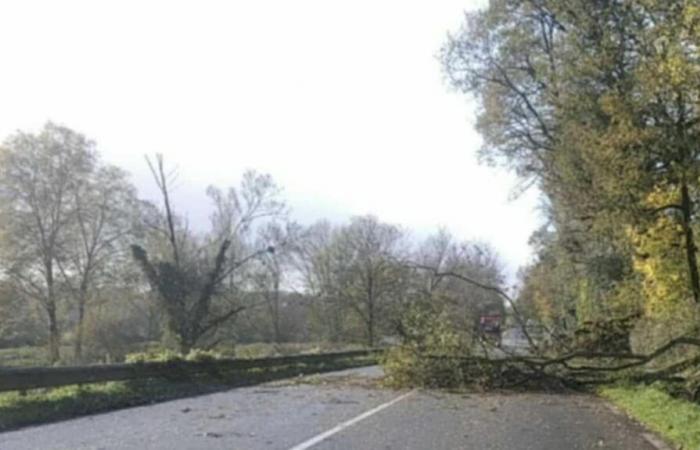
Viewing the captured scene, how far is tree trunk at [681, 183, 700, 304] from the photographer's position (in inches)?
1046

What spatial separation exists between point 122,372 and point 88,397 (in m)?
2.89

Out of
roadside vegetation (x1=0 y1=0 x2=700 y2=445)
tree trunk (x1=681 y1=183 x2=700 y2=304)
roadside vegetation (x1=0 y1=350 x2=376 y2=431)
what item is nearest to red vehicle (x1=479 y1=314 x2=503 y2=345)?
roadside vegetation (x1=0 y1=0 x2=700 y2=445)

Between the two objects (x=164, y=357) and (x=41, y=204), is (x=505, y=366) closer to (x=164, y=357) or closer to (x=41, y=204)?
(x=164, y=357)

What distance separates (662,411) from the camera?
1434 cm

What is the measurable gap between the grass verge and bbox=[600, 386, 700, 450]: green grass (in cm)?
934

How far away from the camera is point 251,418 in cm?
1396

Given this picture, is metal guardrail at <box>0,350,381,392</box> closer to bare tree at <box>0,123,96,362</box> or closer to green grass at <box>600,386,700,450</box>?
green grass at <box>600,386,700,450</box>

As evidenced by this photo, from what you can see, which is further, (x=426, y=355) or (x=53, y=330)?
(x=53, y=330)

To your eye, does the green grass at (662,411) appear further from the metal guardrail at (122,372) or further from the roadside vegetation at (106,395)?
the metal guardrail at (122,372)

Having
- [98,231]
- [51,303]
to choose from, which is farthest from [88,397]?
[98,231]

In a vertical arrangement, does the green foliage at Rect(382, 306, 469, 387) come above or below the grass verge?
above

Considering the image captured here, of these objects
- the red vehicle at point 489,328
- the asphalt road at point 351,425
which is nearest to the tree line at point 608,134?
the red vehicle at point 489,328

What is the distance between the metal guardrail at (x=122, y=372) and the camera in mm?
15719

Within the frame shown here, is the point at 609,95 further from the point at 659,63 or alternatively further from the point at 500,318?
the point at 500,318
